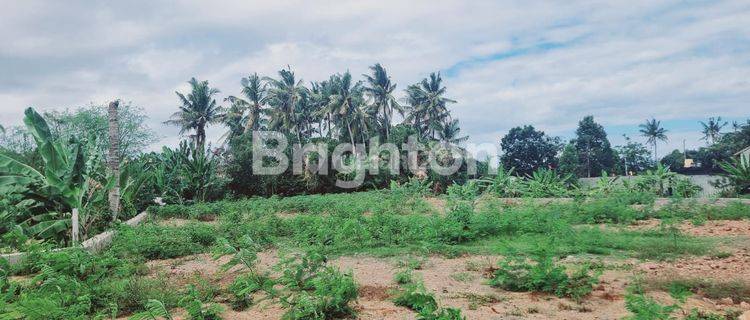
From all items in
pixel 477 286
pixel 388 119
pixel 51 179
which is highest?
pixel 388 119

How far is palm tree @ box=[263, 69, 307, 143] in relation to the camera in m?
35.2

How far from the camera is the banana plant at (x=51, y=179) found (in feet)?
28.0

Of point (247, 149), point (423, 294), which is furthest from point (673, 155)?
point (423, 294)

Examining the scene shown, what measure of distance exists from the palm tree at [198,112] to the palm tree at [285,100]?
408cm

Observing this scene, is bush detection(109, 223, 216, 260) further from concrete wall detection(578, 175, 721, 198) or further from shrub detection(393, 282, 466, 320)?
concrete wall detection(578, 175, 721, 198)

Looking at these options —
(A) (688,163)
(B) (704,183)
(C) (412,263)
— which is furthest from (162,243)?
(A) (688,163)

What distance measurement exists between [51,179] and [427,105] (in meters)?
34.0

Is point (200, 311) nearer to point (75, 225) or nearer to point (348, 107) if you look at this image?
point (75, 225)

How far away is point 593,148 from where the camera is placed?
163 feet

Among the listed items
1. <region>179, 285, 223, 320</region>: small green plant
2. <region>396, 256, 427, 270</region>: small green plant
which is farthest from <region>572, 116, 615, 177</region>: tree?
<region>179, 285, 223, 320</region>: small green plant

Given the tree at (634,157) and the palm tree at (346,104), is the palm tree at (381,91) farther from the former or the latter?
the tree at (634,157)

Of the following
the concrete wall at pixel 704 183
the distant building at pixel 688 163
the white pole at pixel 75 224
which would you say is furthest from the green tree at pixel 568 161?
the white pole at pixel 75 224

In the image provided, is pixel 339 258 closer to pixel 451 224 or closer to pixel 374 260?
pixel 374 260

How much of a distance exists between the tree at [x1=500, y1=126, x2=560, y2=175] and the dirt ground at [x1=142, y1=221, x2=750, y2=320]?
40.1 metres
